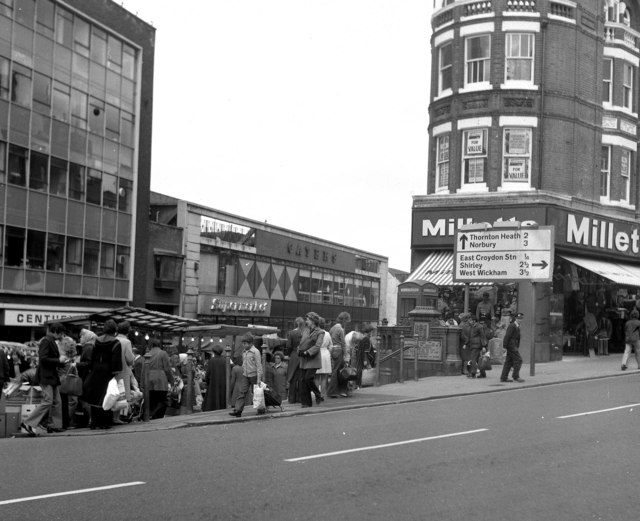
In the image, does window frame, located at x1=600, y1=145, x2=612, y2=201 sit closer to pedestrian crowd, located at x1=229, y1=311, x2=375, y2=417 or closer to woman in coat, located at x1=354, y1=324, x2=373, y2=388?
pedestrian crowd, located at x1=229, y1=311, x2=375, y2=417

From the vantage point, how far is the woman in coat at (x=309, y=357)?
17.2 metres

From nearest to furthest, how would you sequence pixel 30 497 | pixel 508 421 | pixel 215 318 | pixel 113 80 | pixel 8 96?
pixel 30 497 → pixel 508 421 → pixel 8 96 → pixel 113 80 → pixel 215 318

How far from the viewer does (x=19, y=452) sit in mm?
11820

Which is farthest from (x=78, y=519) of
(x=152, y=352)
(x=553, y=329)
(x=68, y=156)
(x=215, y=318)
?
(x=215, y=318)

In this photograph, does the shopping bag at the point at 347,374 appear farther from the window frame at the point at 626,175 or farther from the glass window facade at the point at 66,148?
the glass window facade at the point at 66,148

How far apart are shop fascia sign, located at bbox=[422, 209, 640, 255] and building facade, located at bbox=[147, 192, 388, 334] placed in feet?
61.6

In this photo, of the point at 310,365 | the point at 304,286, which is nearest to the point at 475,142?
the point at 310,365

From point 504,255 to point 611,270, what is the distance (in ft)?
28.0

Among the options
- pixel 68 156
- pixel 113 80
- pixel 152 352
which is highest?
pixel 113 80

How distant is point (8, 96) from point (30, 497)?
3116 cm

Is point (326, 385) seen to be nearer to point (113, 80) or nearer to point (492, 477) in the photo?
point (492, 477)

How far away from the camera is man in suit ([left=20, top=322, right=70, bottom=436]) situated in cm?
1439

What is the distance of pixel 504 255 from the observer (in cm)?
2616

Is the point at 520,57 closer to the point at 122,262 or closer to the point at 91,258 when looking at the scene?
the point at 91,258
